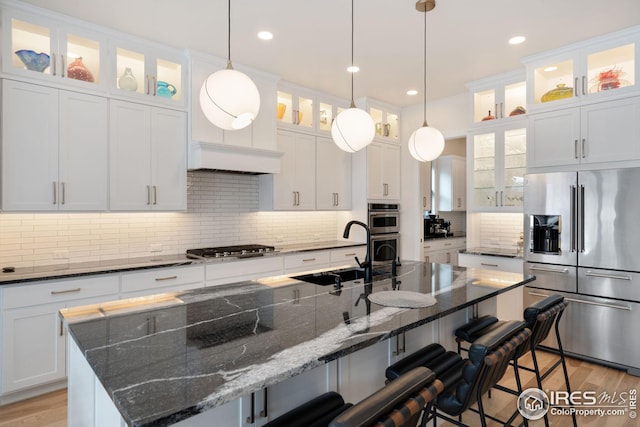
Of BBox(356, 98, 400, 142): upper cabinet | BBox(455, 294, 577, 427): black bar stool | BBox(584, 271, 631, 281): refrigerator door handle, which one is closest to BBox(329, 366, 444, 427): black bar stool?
BBox(455, 294, 577, 427): black bar stool

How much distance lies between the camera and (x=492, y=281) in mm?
2326

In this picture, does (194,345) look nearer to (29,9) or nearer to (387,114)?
(29,9)

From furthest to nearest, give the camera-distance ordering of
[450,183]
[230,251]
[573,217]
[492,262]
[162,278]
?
[450,183] < [492,262] < [230,251] < [573,217] < [162,278]

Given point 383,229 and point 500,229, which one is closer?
point 500,229

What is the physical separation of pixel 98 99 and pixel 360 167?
320cm

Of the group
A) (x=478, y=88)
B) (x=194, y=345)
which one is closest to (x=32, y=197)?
(x=194, y=345)

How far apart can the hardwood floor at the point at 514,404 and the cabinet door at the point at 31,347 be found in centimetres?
15

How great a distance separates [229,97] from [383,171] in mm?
3706

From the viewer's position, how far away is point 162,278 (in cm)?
318

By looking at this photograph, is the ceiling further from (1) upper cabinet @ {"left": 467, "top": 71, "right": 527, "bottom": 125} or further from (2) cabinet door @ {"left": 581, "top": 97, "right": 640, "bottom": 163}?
(2) cabinet door @ {"left": 581, "top": 97, "right": 640, "bottom": 163}

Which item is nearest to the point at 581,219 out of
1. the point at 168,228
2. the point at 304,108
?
the point at 304,108

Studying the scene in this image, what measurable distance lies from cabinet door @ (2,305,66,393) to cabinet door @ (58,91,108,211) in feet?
2.82

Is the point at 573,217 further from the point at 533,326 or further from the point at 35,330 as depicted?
the point at 35,330

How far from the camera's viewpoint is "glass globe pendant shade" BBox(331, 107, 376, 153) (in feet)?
7.38
